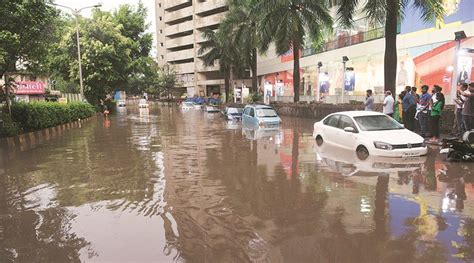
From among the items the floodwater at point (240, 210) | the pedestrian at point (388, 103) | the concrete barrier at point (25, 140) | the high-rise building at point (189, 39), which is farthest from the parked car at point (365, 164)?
the high-rise building at point (189, 39)

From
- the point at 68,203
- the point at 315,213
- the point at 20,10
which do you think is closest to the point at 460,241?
the point at 315,213

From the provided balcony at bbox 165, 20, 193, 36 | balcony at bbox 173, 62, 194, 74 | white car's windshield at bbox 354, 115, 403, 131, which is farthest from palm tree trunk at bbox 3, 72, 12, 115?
balcony at bbox 165, 20, 193, 36

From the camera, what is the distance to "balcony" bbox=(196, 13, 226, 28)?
80.4 m

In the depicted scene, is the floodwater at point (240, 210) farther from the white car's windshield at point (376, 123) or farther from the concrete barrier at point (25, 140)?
the concrete barrier at point (25, 140)

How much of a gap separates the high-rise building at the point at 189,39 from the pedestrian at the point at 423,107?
62.4m

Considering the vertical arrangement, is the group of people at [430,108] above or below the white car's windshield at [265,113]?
above

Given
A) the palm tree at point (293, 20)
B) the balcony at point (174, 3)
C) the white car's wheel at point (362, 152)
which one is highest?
the balcony at point (174, 3)

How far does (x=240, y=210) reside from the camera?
6961mm

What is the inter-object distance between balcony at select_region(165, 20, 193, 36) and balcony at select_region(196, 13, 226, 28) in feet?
12.0

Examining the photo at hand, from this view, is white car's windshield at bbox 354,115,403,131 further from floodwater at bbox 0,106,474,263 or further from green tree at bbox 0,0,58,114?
green tree at bbox 0,0,58,114

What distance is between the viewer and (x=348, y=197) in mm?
7590

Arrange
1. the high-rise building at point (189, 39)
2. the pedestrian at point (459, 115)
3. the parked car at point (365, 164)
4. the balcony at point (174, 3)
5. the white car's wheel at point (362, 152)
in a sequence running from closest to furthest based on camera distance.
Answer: the parked car at point (365, 164)
the white car's wheel at point (362, 152)
the pedestrian at point (459, 115)
the high-rise building at point (189, 39)
the balcony at point (174, 3)

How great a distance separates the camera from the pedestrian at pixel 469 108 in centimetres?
1217

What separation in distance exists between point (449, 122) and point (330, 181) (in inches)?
365
